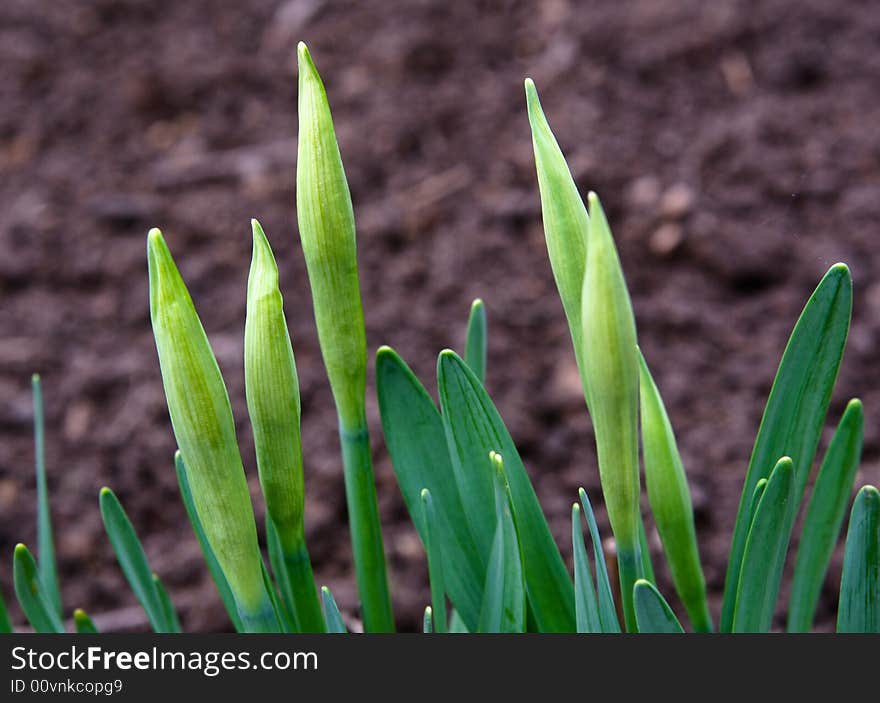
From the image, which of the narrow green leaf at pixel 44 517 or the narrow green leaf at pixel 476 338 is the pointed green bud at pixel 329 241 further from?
the narrow green leaf at pixel 44 517

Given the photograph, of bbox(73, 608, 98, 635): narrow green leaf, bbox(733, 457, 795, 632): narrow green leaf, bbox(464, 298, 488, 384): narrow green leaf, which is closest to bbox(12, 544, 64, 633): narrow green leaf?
bbox(73, 608, 98, 635): narrow green leaf

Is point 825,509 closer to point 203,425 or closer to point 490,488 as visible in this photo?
point 490,488

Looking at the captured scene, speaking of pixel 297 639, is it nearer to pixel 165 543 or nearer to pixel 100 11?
pixel 165 543

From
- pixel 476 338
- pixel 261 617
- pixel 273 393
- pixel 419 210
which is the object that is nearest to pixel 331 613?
pixel 261 617

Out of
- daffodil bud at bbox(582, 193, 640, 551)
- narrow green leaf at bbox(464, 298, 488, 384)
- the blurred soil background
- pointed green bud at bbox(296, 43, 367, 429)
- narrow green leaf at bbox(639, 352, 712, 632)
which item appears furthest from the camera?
the blurred soil background

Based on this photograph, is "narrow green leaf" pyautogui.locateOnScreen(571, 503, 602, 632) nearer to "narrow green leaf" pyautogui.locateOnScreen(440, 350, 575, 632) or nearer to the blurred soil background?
"narrow green leaf" pyautogui.locateOnScreen(440, 350, 575, 632)

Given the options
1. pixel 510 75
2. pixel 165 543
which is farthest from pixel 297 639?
pixel 510 75
